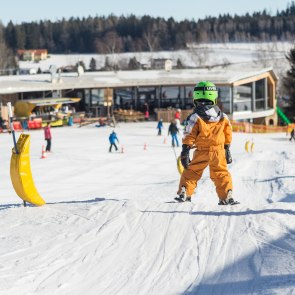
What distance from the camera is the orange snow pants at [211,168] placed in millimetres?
7367

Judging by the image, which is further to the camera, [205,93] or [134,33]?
[134,33]

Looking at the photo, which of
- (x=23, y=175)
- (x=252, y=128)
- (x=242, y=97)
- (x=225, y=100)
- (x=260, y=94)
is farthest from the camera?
(x=260, y=94)

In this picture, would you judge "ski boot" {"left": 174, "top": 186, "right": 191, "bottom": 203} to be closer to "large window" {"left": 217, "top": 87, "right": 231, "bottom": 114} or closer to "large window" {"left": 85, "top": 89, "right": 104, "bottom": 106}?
"large window" {"left": 217, "top": 87, "right": 231, "bottom": 114}

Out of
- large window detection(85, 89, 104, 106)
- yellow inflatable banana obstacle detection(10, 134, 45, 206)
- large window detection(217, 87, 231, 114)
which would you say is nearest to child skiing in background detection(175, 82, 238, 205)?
yellow inflatable banana obstacle detection(10, 134, 45, 206)

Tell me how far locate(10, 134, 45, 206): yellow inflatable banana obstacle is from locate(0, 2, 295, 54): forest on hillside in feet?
376

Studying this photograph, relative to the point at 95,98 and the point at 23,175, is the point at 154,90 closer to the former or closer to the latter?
the point at 95,98

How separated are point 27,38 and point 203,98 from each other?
124 m

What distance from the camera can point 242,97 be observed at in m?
41.7

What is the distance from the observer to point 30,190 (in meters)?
7.66

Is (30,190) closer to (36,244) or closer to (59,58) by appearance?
(36,244)

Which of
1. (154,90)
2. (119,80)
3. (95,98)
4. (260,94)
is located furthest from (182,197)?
(95,98)

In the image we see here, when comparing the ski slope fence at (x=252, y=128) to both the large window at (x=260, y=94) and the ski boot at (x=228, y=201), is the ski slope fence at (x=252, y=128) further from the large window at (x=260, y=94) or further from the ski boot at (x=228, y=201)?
the ski boot at (x=228, y=201)

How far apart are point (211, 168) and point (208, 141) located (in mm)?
384

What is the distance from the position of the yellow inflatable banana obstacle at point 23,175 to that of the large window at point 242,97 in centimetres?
3277
